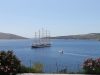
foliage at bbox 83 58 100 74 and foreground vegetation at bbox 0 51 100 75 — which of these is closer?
foreground vegetation at bbox 0 51 100 75

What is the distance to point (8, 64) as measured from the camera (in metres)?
11.5

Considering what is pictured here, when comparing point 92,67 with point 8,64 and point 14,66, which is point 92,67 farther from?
point 8,64

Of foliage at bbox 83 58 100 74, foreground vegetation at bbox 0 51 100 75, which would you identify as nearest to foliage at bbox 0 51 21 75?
foreground vegetation at bbox 0 51 100 75

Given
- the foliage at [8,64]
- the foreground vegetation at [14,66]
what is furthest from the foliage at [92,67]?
the foliage at [8,64]

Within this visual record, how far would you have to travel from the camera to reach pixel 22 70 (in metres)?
A: 12.3

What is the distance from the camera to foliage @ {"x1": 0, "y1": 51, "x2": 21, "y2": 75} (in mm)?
11234

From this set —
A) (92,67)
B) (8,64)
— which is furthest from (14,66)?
(92,67)

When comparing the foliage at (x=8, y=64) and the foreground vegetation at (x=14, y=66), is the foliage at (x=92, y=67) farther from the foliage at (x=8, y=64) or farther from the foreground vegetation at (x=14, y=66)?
the foliage at (x=8, y=64)

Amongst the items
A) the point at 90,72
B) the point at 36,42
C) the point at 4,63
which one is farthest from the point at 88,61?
Answer: the point at 36,42

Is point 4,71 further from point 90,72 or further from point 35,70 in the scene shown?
point 90,72

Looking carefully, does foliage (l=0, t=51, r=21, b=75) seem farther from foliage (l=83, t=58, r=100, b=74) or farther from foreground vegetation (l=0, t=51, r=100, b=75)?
foliage (l=83, t=58, r=100, b=74)

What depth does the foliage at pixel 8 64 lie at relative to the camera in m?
11.2

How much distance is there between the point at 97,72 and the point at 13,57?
3.14 m

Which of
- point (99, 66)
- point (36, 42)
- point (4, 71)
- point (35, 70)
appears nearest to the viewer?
point (4, 71)
